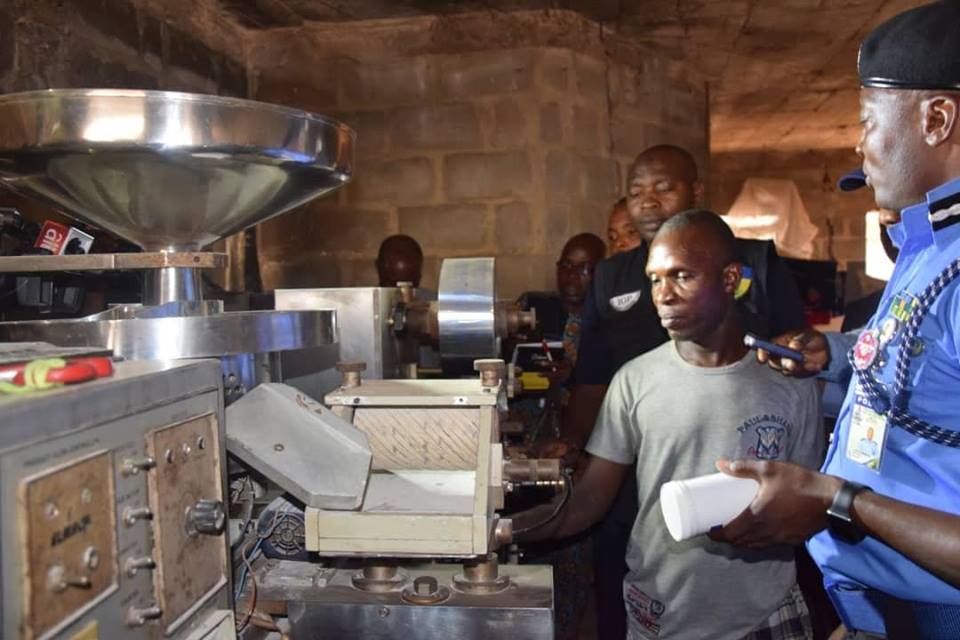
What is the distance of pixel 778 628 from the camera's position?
1.54m

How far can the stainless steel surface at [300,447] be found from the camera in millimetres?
895

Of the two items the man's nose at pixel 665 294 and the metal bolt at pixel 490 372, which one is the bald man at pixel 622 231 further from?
the metal bolt at pixel 490 372

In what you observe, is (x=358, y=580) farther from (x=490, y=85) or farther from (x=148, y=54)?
(x=490, y=85)

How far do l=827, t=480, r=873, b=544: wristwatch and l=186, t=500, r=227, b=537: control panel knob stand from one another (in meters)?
0.72

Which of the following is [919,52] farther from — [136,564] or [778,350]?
[136,564]

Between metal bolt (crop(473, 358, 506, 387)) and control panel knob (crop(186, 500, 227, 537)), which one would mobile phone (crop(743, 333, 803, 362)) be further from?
control panel knob (crop(186, 500, 227, 537))

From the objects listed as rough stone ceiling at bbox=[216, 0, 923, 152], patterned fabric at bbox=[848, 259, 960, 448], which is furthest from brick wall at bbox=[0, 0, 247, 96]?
patterned fabric at bbox=[848, 259, 960, 448]

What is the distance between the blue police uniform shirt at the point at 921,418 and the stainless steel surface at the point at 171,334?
793 mm

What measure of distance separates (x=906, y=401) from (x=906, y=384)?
22mm

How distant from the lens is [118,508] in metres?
0.67

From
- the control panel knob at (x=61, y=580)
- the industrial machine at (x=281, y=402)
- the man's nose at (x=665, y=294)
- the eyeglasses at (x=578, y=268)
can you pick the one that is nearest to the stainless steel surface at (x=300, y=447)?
the industrial machine at (x=281, y=402)

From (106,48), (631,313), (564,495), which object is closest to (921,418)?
(564,495)

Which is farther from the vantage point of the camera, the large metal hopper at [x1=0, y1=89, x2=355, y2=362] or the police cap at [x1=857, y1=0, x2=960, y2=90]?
the police cap at [x1=857, y1=0, x2=960, y2=90]

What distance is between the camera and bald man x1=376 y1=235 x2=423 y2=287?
11.2 ft
